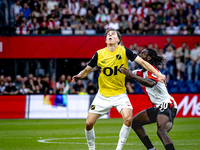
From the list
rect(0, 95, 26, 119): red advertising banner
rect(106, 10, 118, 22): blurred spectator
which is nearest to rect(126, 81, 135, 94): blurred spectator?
rect(106, 10, 118, 22): blurred spectator

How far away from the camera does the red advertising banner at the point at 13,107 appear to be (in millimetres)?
15156

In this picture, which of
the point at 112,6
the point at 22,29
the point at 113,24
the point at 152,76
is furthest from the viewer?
the point at 112,6

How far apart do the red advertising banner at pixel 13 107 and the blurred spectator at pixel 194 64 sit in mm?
8115

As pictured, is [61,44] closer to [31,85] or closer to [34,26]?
[34,26]

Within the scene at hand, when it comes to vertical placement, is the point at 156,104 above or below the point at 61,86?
above

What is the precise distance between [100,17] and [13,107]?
6879 mm

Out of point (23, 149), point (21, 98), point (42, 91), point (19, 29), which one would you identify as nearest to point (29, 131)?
point (23, 149)

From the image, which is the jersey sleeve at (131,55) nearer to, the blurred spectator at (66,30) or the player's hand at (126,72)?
the player's hand at (126,72)

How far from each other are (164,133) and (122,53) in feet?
5.26

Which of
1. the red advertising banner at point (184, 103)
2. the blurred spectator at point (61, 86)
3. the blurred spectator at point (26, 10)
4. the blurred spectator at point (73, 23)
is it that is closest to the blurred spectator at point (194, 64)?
the red advertising banner at point (184, 103)

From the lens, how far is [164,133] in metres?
5.75

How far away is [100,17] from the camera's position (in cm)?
1844

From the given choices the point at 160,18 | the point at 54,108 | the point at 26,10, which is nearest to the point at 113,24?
the point at 160,18

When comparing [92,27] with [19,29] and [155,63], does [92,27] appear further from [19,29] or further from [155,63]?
[155,63]
